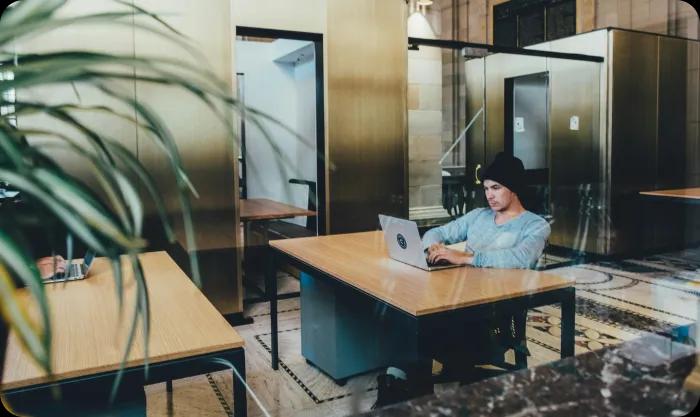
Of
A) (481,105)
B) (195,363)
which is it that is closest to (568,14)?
(481,105)

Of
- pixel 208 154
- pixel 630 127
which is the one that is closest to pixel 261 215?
pixel 208 154

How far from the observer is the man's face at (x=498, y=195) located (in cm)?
260

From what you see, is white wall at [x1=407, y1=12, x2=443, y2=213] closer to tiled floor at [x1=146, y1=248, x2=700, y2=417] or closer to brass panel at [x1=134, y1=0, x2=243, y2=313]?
tiled floor at [x1=146, y1=248, x2=700, y2=417]

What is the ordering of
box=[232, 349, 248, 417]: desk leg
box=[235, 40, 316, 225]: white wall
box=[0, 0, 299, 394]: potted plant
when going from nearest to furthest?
box=[0, 0, 299, 394]: potted plant < box=[232, 349, 248, 417]: desk leg < box=[235, 40, 316, 225]: white wall

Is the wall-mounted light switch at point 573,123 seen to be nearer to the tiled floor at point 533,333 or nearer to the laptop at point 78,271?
the tiled floor at point 533,333

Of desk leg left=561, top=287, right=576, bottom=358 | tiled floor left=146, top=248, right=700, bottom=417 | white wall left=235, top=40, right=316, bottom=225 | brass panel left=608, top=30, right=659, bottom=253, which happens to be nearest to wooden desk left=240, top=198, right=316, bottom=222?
white wall left=235, top=40, right=316, bottom=225

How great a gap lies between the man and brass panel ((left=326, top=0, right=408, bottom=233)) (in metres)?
1.53

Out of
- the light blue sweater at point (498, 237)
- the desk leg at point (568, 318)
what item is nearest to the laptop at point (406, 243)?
the light blue sweater at point (498, 237)

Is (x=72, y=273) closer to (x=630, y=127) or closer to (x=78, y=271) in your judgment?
(x=78, y=271)

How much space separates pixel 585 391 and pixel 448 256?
154 cm

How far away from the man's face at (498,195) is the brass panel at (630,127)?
12.0ft

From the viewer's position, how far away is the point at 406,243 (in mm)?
2363

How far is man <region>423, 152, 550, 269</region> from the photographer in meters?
2.35

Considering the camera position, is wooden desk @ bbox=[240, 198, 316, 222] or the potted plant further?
wooden desk @ bbox=[240, 198, 316, 222]
